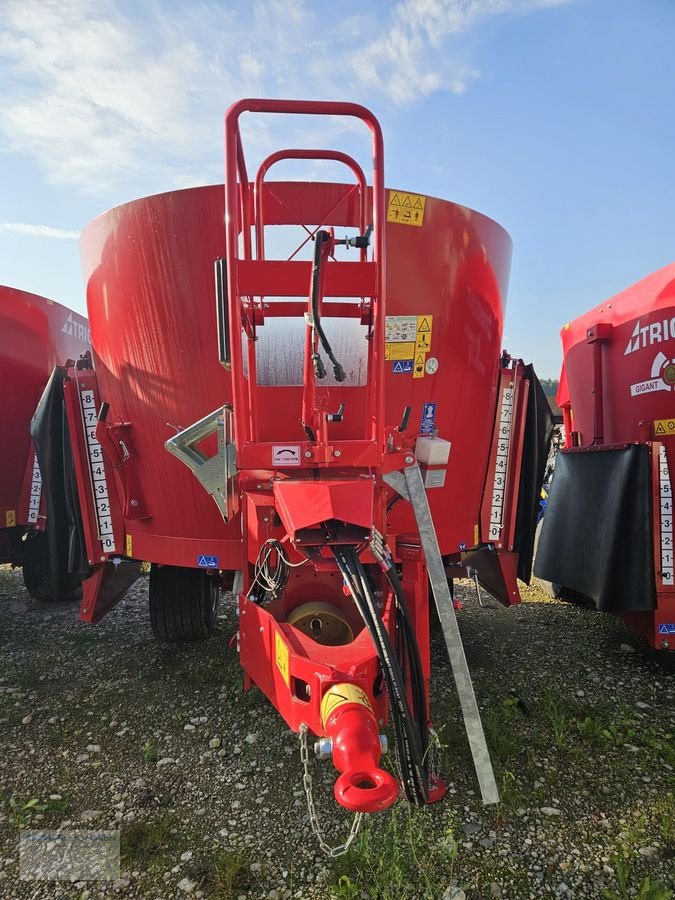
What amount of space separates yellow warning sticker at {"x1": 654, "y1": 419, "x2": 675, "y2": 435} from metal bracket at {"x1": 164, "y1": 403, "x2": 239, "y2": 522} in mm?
2529

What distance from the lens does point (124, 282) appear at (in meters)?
A: 2.77

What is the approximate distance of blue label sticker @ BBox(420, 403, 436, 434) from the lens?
273 centimetres

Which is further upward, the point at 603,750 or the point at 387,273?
the point at 387,273

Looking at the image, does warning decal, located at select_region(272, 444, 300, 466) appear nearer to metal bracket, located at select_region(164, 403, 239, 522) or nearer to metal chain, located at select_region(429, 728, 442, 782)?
metal bracket, located at select_region(164, 403, 239, 522)

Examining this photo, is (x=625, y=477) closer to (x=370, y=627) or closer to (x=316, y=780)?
(x=370, y=627)

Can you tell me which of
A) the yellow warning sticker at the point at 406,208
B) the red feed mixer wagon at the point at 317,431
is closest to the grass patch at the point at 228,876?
the red feed mixer wagon at the point at 317,431

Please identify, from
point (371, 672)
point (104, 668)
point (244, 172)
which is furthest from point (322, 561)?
point (104, 668)

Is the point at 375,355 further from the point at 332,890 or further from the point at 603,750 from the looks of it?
the point at 603,750

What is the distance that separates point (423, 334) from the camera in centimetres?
265

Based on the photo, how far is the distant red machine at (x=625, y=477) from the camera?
3209 mm

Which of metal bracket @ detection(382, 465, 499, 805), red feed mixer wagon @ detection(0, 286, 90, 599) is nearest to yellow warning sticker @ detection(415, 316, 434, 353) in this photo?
metal bracket @ detection(382, 465, 499, 805)

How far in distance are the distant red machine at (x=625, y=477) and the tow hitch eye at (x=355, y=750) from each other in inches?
85.6

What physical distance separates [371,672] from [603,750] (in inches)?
59.2

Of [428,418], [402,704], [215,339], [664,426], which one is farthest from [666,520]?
[215,339]
